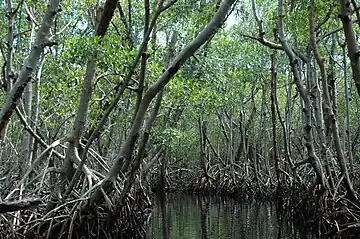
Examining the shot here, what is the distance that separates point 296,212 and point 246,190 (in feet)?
16.7

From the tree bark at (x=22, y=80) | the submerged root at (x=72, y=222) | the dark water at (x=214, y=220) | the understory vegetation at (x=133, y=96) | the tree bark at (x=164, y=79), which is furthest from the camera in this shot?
the dark water at (x=214, y=220)

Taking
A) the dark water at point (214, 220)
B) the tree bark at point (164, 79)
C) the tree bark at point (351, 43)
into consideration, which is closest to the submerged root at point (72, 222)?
the tree bark at point (164, 79)

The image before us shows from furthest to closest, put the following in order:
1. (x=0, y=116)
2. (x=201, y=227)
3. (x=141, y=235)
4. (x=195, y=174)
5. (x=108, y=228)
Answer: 1. (x=195, y=174)
2. (x=201, y=227)
3. (x=141, y=235)
4. (x=108, y=228)
5. (x=0, y=116)

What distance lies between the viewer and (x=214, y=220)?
371 inches

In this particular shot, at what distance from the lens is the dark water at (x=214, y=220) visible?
303 inches

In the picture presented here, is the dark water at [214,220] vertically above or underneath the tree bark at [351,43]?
underneath

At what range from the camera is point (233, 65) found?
38.5ft

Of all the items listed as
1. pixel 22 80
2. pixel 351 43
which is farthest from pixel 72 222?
pixel 351 43

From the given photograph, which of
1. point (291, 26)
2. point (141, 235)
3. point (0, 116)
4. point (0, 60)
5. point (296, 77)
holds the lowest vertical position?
point (141, 235)

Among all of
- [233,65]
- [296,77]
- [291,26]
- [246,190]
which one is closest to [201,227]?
[296,77]

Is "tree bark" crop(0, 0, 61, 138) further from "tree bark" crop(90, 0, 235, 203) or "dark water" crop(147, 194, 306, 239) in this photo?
"dark water" crop(147, 194, 306, 239)

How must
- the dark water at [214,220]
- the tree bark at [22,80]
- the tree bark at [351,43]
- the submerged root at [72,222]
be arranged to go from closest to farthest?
the tree bark at [22,80] → the tree bark at [351,43] → the submerged root at [72,222] → the dark water at [214,220]

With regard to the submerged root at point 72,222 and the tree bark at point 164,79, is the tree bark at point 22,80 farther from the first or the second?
the submerged root at point 72,222

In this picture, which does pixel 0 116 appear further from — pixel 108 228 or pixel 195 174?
pixel 195 174
